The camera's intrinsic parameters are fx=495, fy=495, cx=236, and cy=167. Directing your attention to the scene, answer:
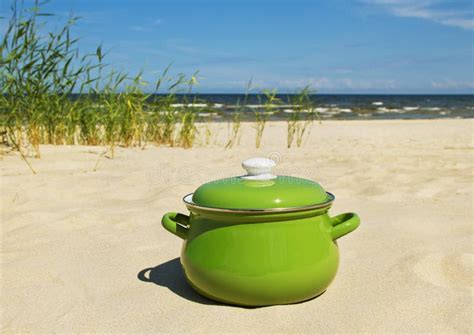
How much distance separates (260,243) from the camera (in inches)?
56.6

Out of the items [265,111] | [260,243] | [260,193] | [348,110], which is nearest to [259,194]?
[260,193]

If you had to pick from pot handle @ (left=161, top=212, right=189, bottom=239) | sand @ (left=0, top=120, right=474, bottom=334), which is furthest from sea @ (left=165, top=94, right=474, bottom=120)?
pot handle @ (left=161, top=212, right=189, bottom=239)

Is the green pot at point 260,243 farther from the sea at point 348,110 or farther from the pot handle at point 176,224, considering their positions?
the sea at point 348,110

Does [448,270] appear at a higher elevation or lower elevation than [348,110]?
higher

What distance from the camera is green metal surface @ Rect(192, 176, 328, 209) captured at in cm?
143

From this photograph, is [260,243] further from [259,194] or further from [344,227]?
[344,227]

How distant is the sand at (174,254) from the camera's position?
4.76 feet

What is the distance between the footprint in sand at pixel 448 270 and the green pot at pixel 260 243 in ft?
1.41

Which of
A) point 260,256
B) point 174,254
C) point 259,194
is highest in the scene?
point 259,194

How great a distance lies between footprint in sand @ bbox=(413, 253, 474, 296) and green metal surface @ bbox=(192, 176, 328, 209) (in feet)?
1.69

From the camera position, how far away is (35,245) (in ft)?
7.10

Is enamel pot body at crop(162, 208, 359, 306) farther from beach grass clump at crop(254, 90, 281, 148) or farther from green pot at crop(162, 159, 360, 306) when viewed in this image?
beach grass clump at crop(254, 90, 281, 148)

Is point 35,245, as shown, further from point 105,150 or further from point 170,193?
point 105,150

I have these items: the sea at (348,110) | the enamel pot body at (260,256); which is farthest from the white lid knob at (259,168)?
the sea at (348,110)
